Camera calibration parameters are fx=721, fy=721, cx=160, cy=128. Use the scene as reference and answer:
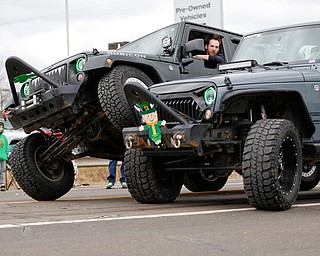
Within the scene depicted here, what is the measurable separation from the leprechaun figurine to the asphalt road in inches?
31.5

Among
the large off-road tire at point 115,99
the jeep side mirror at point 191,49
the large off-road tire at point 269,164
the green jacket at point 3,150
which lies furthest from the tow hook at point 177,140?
the green jacket at point 3,150

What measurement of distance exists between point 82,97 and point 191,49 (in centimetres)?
156

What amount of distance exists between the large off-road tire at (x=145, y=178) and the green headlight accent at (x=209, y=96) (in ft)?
4.10

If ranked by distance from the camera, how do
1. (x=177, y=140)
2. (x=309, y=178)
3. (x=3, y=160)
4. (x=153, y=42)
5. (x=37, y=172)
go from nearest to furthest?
(x=177, y=140)
(x=37, y=172)
(x=153, y=42)
(x=309, y=178)
(x=3, y=160)

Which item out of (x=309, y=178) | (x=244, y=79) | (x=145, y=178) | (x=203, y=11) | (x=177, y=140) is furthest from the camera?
(x=203, y=11)

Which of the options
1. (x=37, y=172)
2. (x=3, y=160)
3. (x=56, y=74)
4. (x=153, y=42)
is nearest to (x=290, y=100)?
(x=153, y=42)

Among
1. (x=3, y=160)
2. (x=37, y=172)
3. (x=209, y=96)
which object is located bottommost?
(x=3, y=160)

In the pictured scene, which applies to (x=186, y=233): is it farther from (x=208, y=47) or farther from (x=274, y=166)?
(x=208, y=47)

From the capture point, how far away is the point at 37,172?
978 cm

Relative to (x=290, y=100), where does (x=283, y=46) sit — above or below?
above

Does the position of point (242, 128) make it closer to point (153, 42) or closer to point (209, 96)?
point (209, 96)

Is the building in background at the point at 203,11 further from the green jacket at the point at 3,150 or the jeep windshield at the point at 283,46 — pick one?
the jeep windshield at the point at 283,46

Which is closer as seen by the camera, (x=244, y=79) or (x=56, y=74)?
(x=244, y=79)

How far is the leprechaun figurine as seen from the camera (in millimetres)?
7613
